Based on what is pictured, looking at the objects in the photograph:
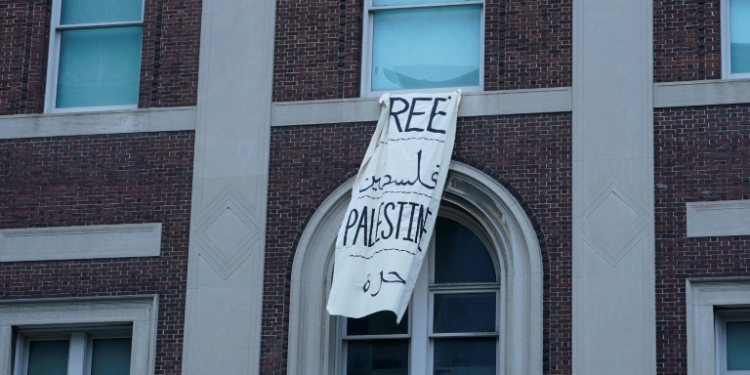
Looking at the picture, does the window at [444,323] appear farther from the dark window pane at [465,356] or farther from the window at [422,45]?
the window at [422,45]

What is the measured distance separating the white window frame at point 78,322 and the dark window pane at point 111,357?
0.11 m

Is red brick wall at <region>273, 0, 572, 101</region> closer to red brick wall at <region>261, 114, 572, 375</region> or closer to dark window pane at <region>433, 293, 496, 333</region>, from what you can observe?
red brick wall at <region>261, 114, 572, 375</region>

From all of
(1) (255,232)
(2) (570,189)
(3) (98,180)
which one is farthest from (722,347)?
(3) (98,180)

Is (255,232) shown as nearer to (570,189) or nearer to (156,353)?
(156,353)

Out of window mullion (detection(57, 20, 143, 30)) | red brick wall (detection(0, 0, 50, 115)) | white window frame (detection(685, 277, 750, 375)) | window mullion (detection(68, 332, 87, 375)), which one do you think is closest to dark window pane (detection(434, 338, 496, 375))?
white window frame (detection(685, 277, 750, 375))

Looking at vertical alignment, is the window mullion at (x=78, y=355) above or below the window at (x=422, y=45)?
below

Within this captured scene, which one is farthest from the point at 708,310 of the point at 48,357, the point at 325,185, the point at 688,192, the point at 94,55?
the point at 94,55

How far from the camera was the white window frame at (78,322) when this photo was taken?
18.5 meters

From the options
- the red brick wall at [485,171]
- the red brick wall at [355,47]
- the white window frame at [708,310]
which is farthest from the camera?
the red brick wall at [355,47]

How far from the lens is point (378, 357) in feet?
60.0

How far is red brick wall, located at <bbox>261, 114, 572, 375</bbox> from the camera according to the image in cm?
1766

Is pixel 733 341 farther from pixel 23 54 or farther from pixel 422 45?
pixel 23 54

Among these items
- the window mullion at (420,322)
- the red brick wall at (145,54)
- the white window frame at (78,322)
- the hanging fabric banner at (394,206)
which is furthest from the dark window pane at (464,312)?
the red brick wall at (145,54)

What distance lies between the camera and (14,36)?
2019cm
